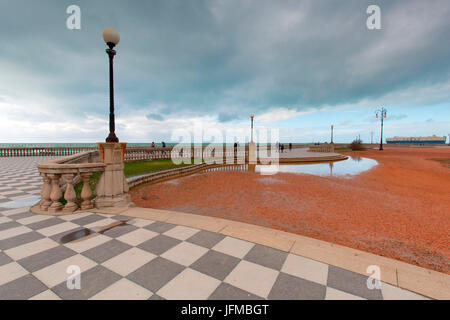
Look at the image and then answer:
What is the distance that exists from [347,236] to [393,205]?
12.5 feet

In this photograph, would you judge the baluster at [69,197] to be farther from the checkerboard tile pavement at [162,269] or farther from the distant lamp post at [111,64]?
the distant lamp post at [111,64]

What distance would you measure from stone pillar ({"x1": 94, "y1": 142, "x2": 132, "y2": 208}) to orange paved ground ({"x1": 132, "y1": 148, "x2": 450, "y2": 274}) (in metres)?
1.09

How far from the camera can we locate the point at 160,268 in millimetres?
2635

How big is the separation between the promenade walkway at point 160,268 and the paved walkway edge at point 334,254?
0.14m

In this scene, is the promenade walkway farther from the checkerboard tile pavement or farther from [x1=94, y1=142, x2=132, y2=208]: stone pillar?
[x1=94, y1=142, x2=132, y2=208]: stone pillar

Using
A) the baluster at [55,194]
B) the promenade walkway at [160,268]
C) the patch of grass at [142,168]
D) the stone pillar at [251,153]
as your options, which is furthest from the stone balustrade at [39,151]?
the promenade walkway at [160,268]

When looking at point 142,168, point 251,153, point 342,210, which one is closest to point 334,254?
point 342,210

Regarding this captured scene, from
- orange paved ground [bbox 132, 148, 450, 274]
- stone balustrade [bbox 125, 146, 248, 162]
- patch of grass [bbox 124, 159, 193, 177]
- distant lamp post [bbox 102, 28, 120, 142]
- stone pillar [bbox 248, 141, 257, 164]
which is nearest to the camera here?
orange paved ground [bbox 132, 148, 450, 274]

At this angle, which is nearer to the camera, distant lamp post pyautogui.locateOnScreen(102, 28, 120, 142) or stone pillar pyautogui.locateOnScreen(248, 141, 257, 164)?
distant lamp post pyautogui.locateOnScreen(102, 28, 120, 142)

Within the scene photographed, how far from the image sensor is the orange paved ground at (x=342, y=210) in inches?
150

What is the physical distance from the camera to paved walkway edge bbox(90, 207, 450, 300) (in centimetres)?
231

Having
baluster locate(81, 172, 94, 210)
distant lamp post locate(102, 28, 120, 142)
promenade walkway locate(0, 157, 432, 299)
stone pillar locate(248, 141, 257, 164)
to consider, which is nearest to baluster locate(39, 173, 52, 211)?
baluster locate(81, 172, 94, 210)

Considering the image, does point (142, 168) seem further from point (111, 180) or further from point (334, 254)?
point (334, 254)
